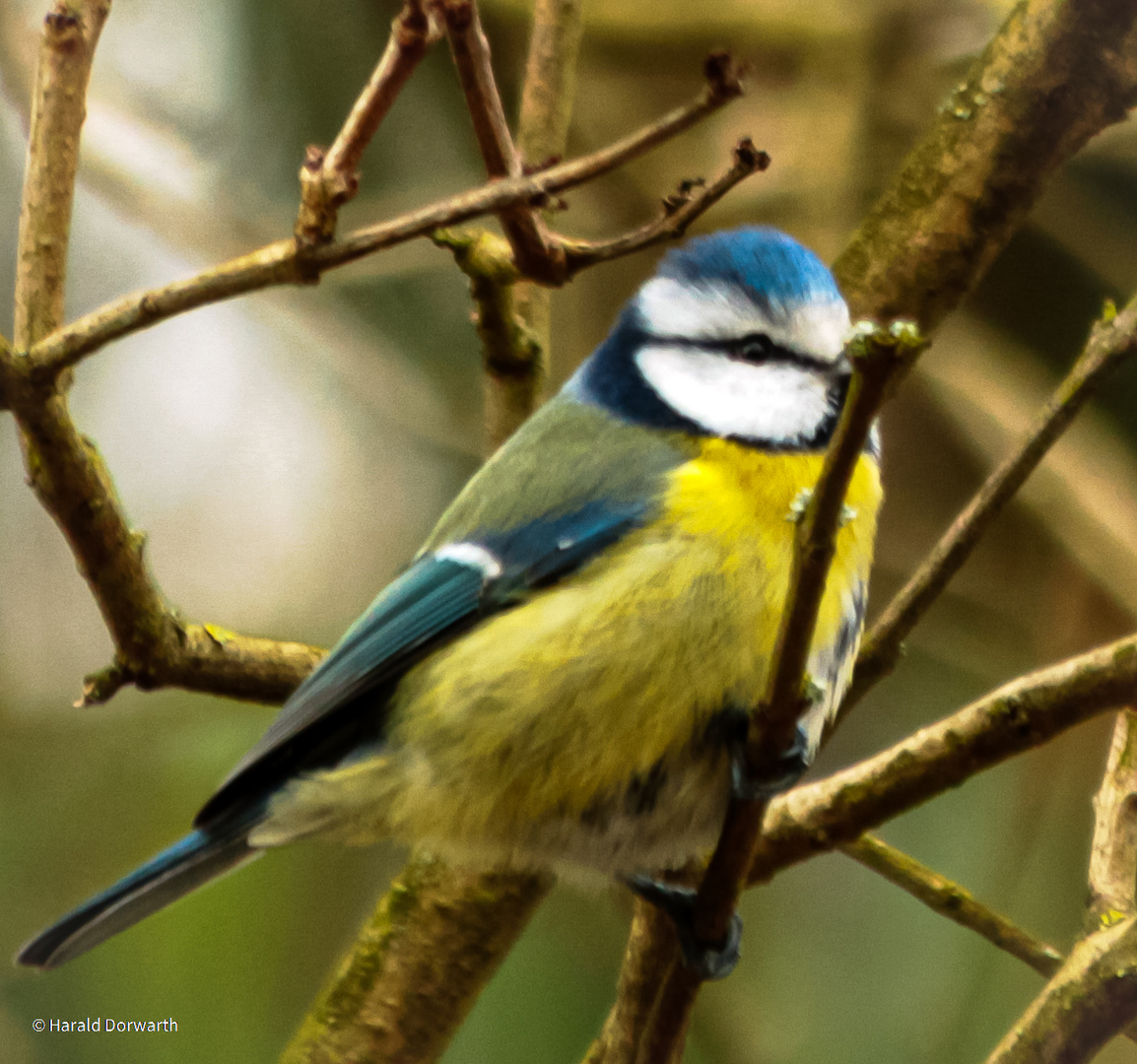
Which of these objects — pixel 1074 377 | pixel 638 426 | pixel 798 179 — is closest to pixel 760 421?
pixel 638 426

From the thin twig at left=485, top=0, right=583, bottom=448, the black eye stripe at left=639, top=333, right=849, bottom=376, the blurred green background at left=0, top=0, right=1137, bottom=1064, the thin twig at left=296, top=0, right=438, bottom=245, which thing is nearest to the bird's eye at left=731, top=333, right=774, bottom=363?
the black eye stripe at left=639, top=333, right=849, bottom=376

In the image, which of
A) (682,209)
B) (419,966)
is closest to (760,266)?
(682,209)

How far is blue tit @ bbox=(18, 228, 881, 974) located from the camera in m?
0.84

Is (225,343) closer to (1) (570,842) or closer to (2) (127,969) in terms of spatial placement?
(2) (127,969)

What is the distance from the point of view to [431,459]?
181 cm

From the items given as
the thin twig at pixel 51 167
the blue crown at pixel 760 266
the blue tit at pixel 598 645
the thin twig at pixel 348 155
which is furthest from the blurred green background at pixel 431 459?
the thin twig at pixel 348 155

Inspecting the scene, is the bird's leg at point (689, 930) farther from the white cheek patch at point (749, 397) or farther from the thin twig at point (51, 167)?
the thin twig at point (51, 167)

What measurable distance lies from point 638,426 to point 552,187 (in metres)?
0.33

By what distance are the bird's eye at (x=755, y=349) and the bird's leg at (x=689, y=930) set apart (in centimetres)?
41

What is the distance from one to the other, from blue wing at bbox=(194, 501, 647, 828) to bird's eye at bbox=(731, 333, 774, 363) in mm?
165

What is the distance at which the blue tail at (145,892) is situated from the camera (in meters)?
0.87

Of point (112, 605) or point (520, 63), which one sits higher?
point (520, 63)

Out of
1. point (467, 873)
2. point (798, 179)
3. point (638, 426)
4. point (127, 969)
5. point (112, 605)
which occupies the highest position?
point (798, 179)

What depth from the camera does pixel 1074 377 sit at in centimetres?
77
